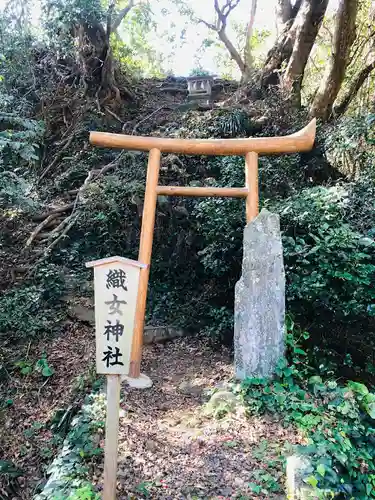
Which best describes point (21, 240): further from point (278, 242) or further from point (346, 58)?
point (346, 58)

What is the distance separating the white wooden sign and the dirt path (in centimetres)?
115

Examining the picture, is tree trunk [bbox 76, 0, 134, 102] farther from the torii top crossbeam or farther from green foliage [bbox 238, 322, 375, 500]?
green foliage [bbox 238, 322, 375, 500]

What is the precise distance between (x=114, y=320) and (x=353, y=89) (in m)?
7.52

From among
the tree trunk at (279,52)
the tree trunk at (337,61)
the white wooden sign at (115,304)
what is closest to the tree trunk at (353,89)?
the tree trunk at (337,61)

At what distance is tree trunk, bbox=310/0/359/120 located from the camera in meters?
7.38

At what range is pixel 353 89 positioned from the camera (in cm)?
807

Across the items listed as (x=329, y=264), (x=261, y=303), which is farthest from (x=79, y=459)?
(x=329, y=264)

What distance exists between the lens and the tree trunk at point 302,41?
8.41 metres

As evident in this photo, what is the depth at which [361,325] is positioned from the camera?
18.1 ft

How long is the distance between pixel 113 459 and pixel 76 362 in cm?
314

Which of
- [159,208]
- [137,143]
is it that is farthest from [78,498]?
[159,208]

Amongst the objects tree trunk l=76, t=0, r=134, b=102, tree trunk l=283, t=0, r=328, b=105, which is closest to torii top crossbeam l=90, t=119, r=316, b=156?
tree trunk l=283, t=0, r=328, b=105

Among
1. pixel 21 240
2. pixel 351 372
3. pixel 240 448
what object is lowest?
pixel 240 448

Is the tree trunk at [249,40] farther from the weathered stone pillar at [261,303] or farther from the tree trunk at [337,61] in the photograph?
the weathered stone pillar at [261,303]
